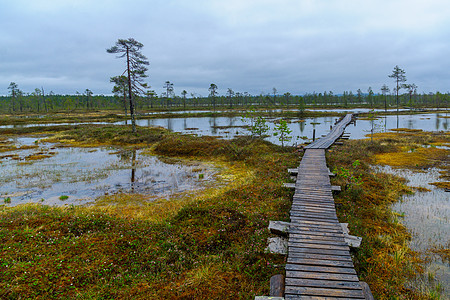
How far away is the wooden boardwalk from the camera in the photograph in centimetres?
524

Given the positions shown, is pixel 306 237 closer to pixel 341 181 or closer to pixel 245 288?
pixel 245 288

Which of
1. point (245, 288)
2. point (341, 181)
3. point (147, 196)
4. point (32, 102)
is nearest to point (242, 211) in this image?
point (245, 288)

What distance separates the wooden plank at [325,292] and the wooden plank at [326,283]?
0.08 metres

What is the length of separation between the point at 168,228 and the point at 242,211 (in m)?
2.99

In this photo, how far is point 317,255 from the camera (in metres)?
6.42

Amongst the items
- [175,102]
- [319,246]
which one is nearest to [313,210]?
[319,246]

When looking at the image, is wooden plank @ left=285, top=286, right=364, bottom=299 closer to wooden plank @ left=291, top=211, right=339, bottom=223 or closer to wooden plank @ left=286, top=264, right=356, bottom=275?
wooden plank @ left=286, top=264, right=356, bottom=275

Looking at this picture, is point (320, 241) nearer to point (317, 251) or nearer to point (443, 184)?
point (317, 251)

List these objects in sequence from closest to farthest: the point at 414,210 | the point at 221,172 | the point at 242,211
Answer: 1. the point at 242,211
2. the point at 414,210
3. the point at 221,172

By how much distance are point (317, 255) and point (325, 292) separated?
133 cm

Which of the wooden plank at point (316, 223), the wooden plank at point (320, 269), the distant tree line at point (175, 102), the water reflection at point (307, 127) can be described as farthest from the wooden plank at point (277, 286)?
the distant tree line at point (175, 102)

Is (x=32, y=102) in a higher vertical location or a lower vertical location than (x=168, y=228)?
higher

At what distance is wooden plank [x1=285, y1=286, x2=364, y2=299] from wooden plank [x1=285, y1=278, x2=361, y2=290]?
0.28 feet

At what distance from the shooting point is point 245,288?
591 centimetres
